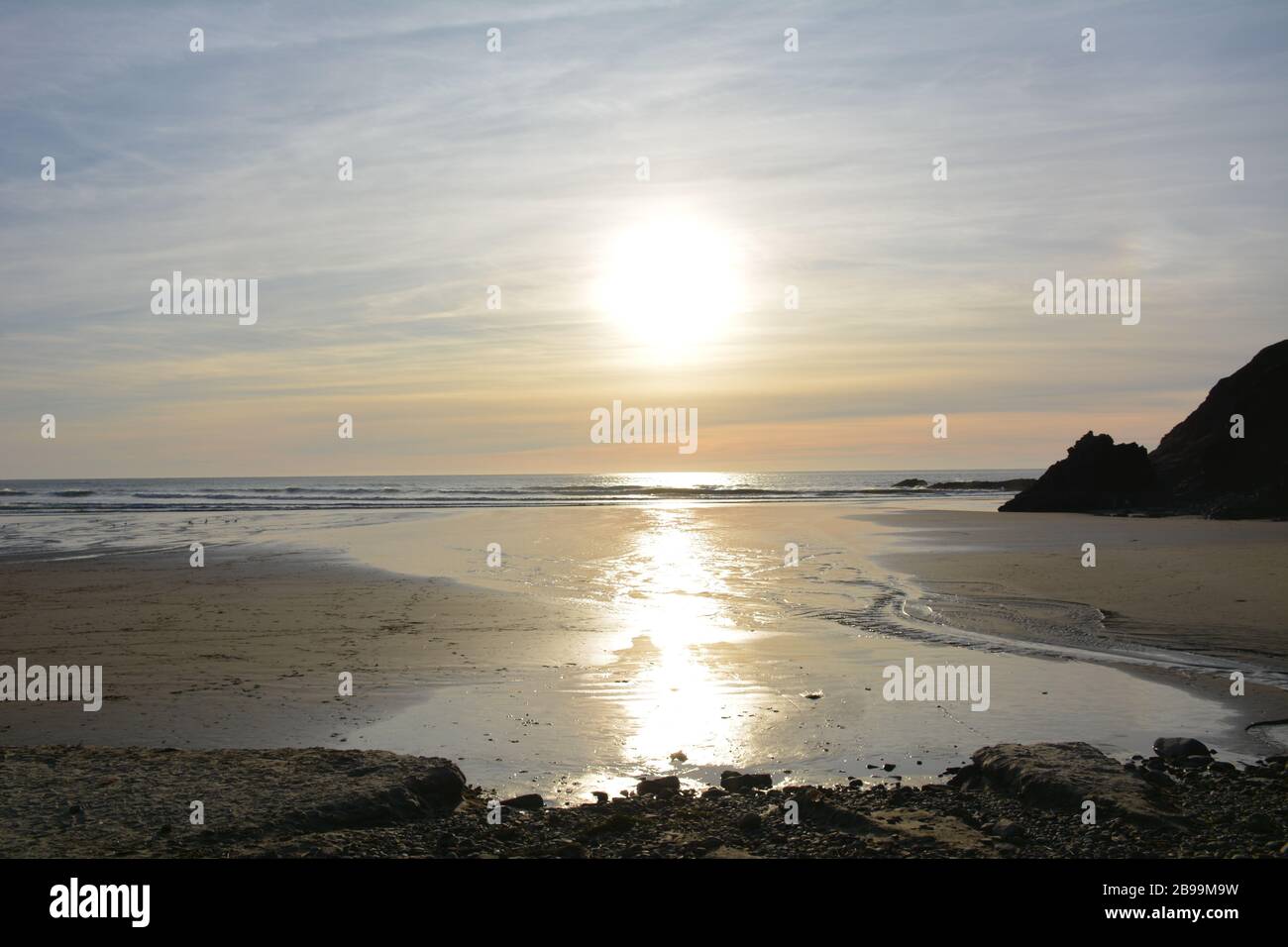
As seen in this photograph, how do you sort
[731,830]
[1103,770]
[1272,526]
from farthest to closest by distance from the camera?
[1272,526] → [1103,770] → [731,830]

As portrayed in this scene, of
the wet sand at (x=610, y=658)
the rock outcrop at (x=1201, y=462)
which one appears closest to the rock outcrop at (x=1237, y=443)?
the rock outcrop at (x=1201, y=462)

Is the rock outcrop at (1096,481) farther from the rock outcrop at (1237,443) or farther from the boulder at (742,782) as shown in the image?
the boulder at (742,782)

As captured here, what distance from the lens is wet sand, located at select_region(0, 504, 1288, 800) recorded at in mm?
8391

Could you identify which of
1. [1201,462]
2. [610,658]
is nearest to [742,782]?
[610,658]

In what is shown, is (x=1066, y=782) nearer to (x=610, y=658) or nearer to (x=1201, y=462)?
(x=610, y=658)

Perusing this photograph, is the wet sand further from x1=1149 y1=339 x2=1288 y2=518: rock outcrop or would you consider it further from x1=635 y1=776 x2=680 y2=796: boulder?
A: x1=1149 y1=339 x2=1288 y2=518: rock outcrop

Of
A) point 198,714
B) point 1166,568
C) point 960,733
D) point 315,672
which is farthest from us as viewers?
point 1166,568

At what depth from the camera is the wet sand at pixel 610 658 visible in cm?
839

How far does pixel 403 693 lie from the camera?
10.4 metres

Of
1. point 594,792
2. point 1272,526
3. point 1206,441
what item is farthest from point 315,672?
point 1206,441

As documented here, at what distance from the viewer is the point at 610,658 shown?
12.4 metres

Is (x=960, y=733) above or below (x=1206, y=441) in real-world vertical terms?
below
